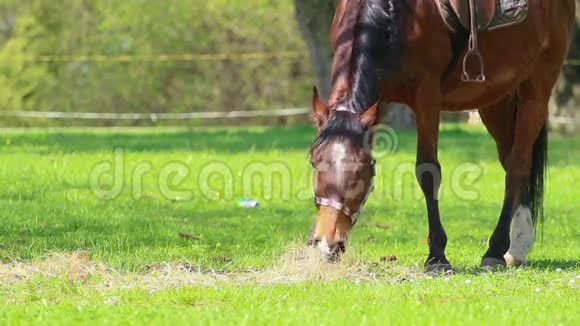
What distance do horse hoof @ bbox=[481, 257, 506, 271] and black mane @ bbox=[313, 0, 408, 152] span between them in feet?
5.35

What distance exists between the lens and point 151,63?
106 feet

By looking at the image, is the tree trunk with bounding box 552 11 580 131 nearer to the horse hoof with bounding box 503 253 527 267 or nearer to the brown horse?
the brown horse

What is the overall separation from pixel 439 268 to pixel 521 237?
139 centimetres

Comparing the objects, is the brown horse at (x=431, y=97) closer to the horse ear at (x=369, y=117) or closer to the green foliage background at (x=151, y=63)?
the horse ear at (x=369, y=117)

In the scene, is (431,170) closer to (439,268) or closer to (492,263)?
(439,268)

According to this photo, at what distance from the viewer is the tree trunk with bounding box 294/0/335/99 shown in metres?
22.7

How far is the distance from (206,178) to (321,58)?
8.39 metres

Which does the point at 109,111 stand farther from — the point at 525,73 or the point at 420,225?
the point at 525,73

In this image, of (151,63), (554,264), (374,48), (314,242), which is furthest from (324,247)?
(151,63)

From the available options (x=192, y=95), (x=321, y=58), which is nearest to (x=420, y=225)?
(x=321, y=58)

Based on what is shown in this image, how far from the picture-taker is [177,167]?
1630 cm

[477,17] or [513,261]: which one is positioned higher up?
[477,17]

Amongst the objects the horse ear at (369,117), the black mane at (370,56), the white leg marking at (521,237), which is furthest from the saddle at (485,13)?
the white leg marking at (521,237)

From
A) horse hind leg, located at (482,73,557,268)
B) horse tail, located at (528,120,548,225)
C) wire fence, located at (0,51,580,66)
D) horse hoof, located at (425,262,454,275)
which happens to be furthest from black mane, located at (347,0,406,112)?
wire fence, located at (0,51,580,66)
